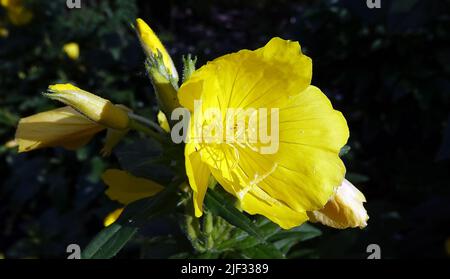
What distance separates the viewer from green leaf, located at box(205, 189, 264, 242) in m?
1.23

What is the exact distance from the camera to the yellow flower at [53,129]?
148 centimetres

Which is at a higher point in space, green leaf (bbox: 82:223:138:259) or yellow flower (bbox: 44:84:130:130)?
yellow flower (bbox: 44:84:130:130)

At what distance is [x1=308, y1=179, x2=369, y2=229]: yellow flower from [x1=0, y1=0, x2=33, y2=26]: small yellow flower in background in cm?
283

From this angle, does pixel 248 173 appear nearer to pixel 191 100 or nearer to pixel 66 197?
pixel 191 100

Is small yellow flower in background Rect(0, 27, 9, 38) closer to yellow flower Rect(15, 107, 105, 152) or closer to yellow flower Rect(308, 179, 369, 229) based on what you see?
yellow flower Rect(15, 107, 105, 152)

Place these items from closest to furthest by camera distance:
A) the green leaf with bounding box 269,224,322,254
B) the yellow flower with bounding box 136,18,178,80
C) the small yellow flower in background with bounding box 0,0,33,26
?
1. the yellow flower with bounding box 136,18,178,80
2. the green leaf with bounding box 269,224,322,254
3. the small yellow flower in background with bounding box 0,0,33,26

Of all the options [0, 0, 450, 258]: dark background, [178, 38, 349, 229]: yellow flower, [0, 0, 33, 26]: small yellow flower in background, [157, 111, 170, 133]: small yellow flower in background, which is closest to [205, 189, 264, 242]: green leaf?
[178, 38, 349, 229]: yellow flower

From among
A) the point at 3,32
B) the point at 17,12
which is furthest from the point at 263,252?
the point at 3,32

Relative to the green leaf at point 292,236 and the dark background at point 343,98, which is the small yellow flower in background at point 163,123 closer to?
the green leaf at point 292,236

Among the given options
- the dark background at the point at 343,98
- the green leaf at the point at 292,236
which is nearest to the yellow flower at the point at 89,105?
the green leaf at the point at 292,236

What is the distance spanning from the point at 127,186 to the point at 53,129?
295 millimetres
